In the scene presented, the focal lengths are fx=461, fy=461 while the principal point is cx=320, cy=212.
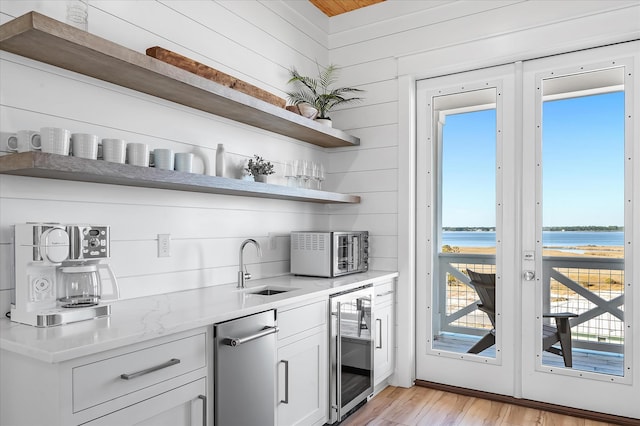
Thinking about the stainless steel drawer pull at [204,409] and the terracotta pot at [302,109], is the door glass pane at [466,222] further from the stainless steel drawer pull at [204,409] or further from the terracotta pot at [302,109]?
the stainless steel drawer pull at [204,409]

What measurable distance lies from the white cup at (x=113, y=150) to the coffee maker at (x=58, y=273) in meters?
0.28

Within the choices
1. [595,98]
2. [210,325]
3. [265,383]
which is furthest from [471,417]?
[595,98]

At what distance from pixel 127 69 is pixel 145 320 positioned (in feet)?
3.33

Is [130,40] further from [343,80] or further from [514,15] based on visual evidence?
[514,15]

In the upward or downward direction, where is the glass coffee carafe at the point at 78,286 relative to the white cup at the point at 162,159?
downward

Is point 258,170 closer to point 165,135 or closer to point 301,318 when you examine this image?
point 165,135

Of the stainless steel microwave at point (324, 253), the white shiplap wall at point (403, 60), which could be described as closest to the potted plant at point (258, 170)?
the stainless steel microwave at point (324, 253)

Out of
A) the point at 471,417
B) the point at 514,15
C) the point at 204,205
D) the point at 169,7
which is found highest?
the point at 514,15

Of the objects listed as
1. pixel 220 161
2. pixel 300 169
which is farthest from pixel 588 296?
pixel 220 161

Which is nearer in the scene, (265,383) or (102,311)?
(102,311)

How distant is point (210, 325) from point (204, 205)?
941 millimetres

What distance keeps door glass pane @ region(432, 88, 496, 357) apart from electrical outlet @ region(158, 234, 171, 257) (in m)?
1.88

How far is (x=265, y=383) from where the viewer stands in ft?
6.61

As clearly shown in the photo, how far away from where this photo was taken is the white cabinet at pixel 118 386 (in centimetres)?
131
